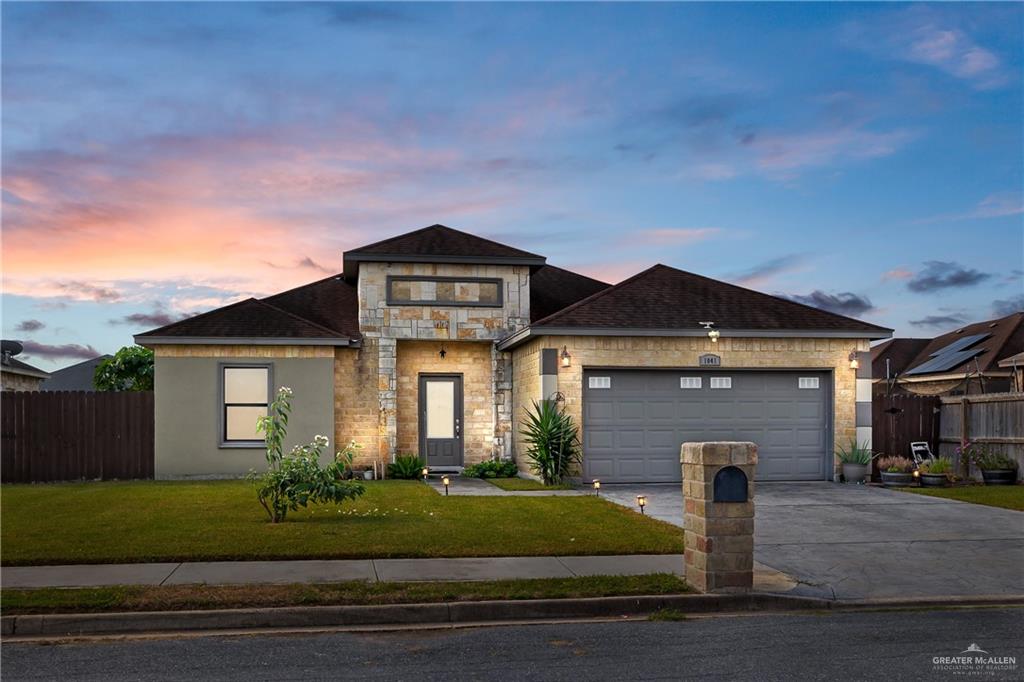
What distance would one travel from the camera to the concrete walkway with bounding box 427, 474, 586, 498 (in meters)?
17.4

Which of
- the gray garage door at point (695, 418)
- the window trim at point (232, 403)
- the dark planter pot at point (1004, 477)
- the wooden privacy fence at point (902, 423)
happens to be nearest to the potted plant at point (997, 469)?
the dark planter pot at point (1004, 477)

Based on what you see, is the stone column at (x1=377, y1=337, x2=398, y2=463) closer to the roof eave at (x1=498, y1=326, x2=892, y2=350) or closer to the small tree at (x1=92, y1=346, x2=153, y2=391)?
the roof eave at (x1=498, y1=326, x2=892, y2=350)

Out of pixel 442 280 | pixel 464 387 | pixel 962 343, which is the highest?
pixel 442 280

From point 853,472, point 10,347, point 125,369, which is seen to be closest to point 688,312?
point 853,472

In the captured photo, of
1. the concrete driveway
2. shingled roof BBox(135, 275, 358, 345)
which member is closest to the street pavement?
the concrete driveway

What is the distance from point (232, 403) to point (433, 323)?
499cm

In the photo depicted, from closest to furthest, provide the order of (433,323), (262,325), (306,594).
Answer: (306,594)
(262,325)
(433,323)

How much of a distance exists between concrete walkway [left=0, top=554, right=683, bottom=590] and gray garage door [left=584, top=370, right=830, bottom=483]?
941cm

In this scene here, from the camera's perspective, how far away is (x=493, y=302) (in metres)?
23.0

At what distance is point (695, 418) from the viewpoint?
20.3m

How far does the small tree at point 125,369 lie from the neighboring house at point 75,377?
9.68 m

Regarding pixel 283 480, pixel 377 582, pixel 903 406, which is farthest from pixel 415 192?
pixel 377 582

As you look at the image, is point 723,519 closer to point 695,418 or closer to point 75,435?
point 695,418

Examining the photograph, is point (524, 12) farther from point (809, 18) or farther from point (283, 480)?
point (283, 480)
